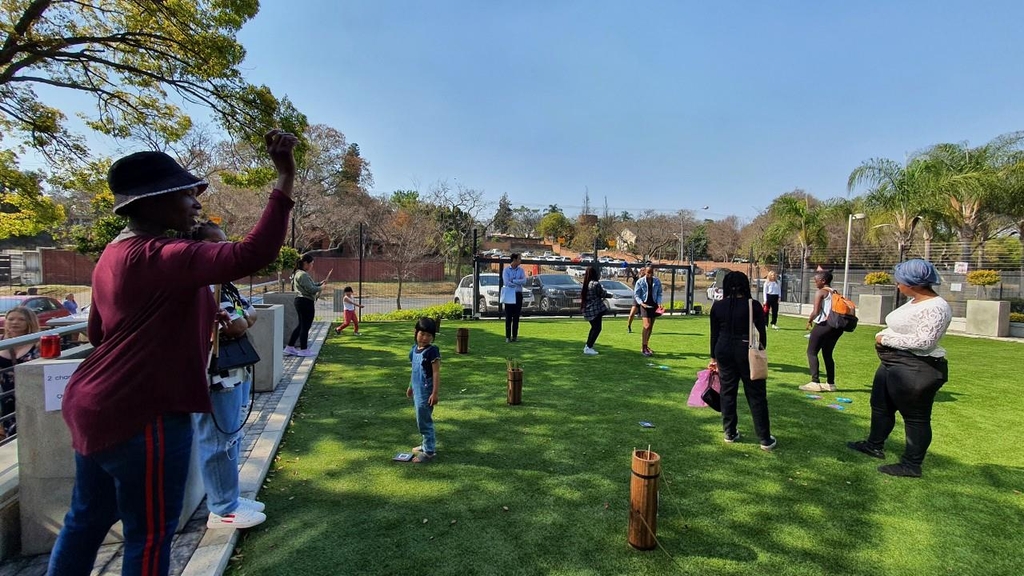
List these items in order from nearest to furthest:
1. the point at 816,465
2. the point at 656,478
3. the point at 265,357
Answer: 1. the point at 656,478
2. the point at 816,465
3. the point at 265,357

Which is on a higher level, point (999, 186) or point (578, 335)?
point (999, 186)

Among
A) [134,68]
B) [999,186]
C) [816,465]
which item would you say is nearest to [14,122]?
[134,68]

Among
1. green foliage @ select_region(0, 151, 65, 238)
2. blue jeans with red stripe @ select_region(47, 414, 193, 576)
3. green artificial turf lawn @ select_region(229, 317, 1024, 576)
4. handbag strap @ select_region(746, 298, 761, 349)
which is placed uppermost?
green foliage @ select_region(0, 151, 65, 238)

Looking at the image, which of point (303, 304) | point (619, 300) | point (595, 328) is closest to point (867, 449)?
point (595, 328)

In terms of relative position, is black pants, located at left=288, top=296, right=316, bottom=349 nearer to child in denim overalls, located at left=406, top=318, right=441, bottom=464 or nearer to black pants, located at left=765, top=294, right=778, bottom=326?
child in denim overalls, located at left=406, top=318, right=441, bottom=464

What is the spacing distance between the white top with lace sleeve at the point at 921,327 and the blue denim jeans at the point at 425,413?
369 cm

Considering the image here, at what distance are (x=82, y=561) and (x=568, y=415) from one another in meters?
4.34

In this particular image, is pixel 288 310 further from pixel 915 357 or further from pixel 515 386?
pixel 915 357

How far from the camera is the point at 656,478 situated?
2.90 meters

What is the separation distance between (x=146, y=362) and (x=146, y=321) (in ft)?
0.46

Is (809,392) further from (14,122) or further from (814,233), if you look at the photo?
(814,233)

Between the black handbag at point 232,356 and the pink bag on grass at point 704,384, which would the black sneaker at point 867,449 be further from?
the black handbag at point 232,356

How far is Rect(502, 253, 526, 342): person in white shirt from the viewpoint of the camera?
1036cm

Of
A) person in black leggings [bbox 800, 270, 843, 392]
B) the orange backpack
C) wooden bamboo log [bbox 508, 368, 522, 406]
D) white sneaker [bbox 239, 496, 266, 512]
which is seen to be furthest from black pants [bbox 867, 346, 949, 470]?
white sneaker [bbox 239, 496, 266, 512]
